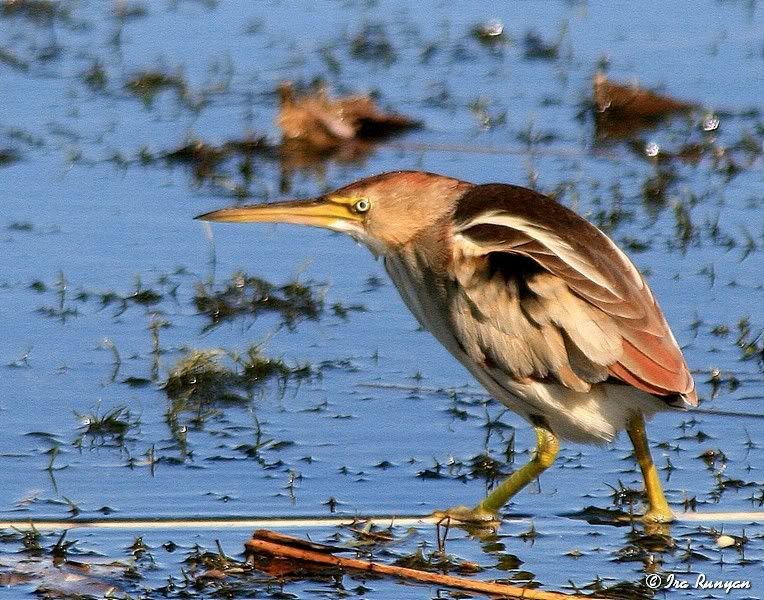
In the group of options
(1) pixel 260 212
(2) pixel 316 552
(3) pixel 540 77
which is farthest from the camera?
(3) pixel 540 77

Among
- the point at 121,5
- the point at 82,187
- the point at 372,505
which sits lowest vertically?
the point at 372,505

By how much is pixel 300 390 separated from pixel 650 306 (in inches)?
61.4

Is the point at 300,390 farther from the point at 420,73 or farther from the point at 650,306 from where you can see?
the point at 420,73

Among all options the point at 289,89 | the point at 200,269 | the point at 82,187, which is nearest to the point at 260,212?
the point at 200,269

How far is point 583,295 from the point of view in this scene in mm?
4887

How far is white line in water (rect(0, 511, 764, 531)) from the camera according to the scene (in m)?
5.04

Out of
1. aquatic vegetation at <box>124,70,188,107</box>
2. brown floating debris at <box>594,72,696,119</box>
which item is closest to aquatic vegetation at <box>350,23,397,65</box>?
aquatic vegetation at <box>124,70,188,107</box>

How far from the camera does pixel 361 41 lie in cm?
1061

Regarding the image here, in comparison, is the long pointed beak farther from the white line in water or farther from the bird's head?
the white line in water

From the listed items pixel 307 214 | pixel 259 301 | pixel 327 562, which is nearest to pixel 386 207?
pixel 307 214

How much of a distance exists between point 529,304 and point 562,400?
0.89 ft

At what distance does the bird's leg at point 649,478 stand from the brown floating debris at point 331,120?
4095 mm

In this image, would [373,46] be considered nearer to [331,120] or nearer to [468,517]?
[331,120]
